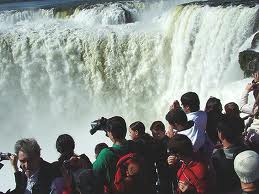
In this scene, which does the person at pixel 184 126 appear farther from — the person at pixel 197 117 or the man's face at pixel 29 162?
the man's face at pixel 29 162

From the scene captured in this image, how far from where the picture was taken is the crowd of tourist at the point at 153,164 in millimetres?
3232

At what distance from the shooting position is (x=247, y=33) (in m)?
10.9

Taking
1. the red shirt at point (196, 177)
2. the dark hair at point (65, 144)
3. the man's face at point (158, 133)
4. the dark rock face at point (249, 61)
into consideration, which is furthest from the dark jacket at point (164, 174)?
the dark rock face at point (249, 61)

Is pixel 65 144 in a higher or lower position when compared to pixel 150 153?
higher

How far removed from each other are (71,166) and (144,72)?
10.8 metres

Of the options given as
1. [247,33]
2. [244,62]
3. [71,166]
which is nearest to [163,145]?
[71,166]

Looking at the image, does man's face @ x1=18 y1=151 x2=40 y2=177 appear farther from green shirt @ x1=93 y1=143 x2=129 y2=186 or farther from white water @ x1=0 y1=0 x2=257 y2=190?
white water @ x1=0 y1=0 x2=257 y2=190

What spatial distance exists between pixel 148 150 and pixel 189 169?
660 mm

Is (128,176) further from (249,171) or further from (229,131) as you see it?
(249,171)

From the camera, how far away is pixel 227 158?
3539 mm

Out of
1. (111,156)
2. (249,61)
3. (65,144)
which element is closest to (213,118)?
(111,156)

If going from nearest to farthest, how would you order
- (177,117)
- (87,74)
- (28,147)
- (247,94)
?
(28,147) → (177,117) → (247,94) → (87,74)

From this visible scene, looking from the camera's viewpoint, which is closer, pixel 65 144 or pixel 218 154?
pixel 218 154

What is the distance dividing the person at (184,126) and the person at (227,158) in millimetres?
335
